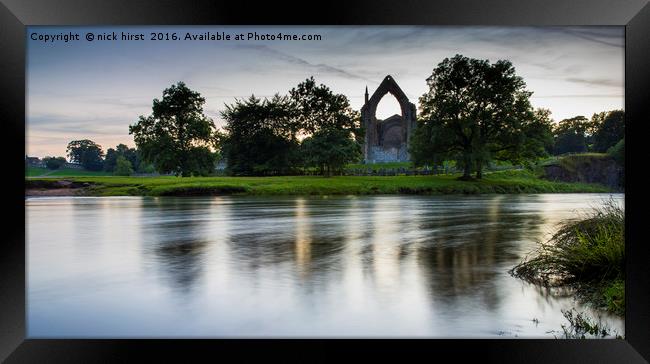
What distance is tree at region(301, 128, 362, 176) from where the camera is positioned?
118 ft

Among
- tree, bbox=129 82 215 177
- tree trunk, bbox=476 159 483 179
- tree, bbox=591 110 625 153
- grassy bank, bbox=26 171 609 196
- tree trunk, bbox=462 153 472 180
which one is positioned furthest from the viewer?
tree trunk, bbox=476 159 483 179

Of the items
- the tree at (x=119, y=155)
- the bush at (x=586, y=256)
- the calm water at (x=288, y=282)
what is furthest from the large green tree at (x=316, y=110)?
the bush at (x=586, y=256)

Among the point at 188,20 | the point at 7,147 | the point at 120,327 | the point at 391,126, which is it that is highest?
the point at 391,126

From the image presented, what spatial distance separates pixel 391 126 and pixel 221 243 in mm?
80863

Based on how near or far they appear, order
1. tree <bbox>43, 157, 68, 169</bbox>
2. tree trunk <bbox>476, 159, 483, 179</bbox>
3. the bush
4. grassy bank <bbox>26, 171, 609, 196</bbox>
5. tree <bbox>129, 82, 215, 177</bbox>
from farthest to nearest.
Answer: tree trunk <bbox>476, 159, 483, 179</bbox>, grassy bank <bbox>26, 171, 609, 196</bbox>, tree <bbox>129, 82, 215, 177</bbox>, tree <bbox>43, 157, 68, 169</bbox>, the bush

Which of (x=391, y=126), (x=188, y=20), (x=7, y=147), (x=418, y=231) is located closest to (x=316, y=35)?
(x=188, y=20)

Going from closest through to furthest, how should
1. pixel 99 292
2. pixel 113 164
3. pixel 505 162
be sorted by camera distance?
pixel 99 292 → pixel 113 164 → pixel 505 162

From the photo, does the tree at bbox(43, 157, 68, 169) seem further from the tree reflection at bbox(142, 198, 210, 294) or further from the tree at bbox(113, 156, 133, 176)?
the tree reflection at bbox(142, 198, 210, 294)

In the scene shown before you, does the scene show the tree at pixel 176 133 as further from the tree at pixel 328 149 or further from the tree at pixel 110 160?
the tree at pixel 328 149

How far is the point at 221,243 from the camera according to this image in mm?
14422

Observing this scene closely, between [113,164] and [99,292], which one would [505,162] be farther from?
[99,292]

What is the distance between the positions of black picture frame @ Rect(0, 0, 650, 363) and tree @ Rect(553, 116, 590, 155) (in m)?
37.2

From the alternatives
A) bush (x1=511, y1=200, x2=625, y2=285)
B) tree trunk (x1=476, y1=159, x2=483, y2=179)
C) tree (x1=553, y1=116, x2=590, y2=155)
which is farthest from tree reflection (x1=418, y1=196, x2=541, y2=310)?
tree (x1=553, y1=116, x2=590, y2=155)

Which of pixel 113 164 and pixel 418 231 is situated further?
pixel 113 164
